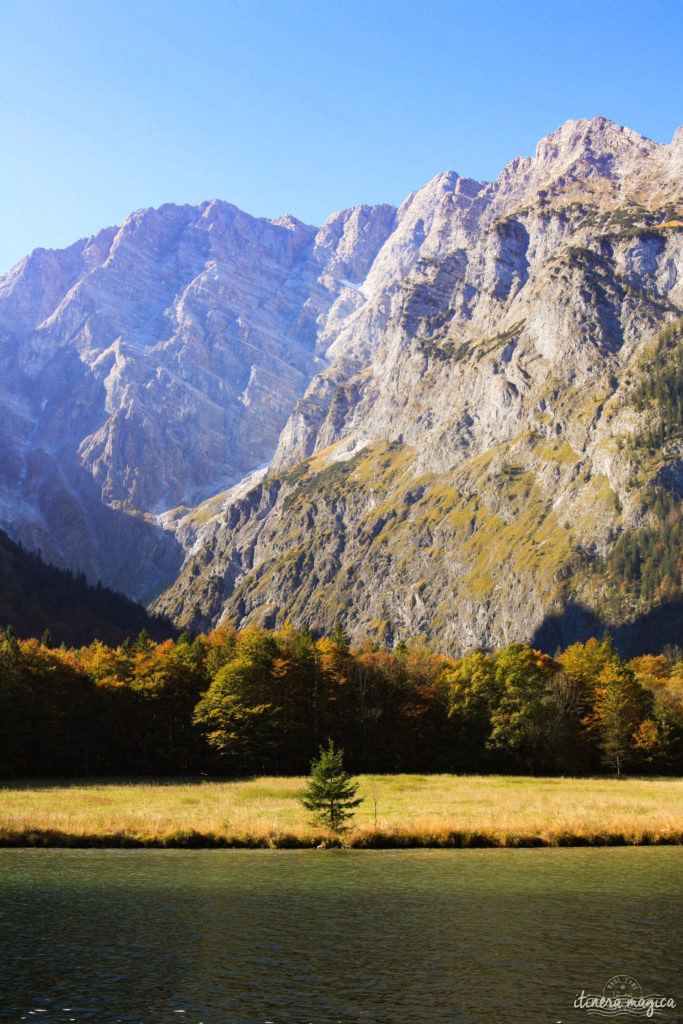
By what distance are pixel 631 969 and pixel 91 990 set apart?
16760mm

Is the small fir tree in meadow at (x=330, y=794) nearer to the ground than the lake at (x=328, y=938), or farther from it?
farther from it

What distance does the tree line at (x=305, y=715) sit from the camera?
3445 inches

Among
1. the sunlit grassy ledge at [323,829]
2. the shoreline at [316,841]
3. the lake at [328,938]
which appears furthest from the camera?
the sunlit grassy ledge at [323,829]

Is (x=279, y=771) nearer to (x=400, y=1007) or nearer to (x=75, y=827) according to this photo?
(x=75, y=827)

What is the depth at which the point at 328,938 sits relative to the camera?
29.6m

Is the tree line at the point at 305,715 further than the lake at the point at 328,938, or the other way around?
the tree line at the point at 305,715

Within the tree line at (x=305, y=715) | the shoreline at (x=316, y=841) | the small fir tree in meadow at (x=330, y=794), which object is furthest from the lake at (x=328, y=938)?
the tree line at (x=305, y=715)

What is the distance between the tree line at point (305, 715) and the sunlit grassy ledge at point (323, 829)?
443 inches

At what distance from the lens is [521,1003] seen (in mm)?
23203

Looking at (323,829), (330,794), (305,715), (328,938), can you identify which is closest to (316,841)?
(323,829)

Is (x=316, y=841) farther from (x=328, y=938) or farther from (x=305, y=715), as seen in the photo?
(x=305, y=715)

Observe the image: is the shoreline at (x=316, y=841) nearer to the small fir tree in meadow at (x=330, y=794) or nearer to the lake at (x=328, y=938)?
the small fir tree in meadow at (x=330, y=794)

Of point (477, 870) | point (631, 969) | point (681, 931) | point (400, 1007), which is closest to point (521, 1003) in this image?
point (400, 1007)

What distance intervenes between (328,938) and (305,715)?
66.4m
